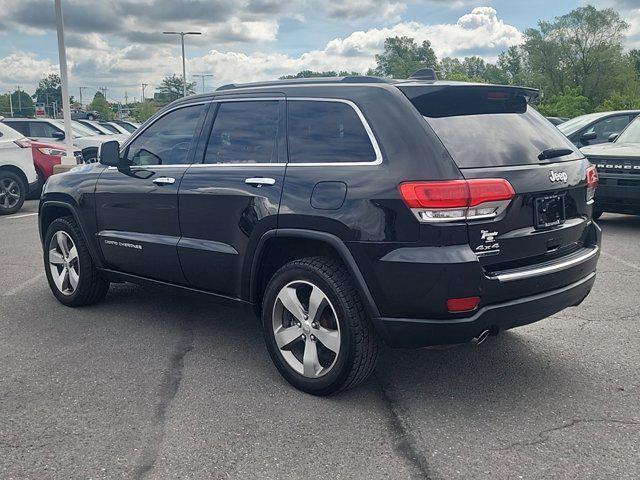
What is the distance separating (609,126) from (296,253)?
930 centimetres

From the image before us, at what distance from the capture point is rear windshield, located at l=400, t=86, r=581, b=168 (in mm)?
3559

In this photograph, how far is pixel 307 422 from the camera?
3.53 meters

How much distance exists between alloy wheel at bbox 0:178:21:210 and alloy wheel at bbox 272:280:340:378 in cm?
981

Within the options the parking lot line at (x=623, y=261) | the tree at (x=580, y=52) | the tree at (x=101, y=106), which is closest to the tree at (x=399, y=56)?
the tree at (x=580, y=52)

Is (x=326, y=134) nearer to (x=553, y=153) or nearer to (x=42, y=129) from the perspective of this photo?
(x=553, y=153)

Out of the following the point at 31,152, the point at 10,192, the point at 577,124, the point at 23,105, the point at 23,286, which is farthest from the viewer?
the point at 23,105

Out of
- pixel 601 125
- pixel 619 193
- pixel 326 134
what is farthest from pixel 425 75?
pixel 601 125

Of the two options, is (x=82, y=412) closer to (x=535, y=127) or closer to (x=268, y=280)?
(x=268, y=280)

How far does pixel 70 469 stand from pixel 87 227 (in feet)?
8.94

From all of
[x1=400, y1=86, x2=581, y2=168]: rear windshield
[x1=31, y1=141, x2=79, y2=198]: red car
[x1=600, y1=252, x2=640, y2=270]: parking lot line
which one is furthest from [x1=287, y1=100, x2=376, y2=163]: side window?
[x1=31, y1=141, x2=79, y2=198]: red car

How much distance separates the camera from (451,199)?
130 inches

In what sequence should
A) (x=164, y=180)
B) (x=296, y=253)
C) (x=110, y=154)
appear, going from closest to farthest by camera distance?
(x=296, y=253)
(x=164, y=180)
(x=110, y=154)

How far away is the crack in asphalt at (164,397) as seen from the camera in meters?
3.12

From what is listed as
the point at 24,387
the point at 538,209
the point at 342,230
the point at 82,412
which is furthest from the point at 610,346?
the point at 24,387
